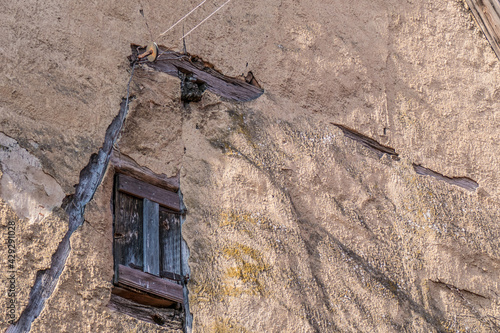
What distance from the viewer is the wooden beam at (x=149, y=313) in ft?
7.20

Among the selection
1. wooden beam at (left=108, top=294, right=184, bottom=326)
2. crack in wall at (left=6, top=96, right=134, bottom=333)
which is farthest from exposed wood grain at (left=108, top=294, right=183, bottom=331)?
crack in wall at (left=6, top=96, right=134, bottom=333)

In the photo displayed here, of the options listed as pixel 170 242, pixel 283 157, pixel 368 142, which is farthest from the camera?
pixel 368 142

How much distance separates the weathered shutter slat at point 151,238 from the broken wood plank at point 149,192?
0.03 meters

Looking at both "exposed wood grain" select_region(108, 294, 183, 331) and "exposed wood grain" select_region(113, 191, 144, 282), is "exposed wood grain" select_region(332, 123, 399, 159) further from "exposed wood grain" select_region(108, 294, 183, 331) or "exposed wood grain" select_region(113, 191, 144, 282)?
"exposed wood grain" select_region(108, 294, 183, 331)

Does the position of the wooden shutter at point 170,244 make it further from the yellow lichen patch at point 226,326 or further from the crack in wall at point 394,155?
the crack in wall at point 394,155

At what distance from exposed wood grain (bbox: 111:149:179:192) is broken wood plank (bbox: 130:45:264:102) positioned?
0.47 meters

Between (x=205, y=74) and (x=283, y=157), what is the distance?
53cm

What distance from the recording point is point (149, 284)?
7.64 ft

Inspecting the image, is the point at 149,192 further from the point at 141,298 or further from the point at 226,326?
the point at 226,326

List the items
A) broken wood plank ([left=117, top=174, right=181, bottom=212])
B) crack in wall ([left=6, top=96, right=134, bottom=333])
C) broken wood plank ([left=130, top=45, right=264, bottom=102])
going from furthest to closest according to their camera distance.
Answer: broken wood plank ([left=130, top=45, right=264, bottom=102])
broken wood plank ([left=117, top=174, right=181, bottom=212])
crack in wall ([left=6, top=96, right=134, bottom=333])

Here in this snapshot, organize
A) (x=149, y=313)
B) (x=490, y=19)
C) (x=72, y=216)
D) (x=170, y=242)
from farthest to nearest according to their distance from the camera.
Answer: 1. (x=490, y=19)
2. (x=170, y=242)
3. (x=149, y=313)
4. (x=72, y=216)

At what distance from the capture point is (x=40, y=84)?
2.31 m

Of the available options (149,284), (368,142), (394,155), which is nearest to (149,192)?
(149,284)

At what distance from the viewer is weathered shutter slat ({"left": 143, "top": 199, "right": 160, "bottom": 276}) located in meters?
2.39
